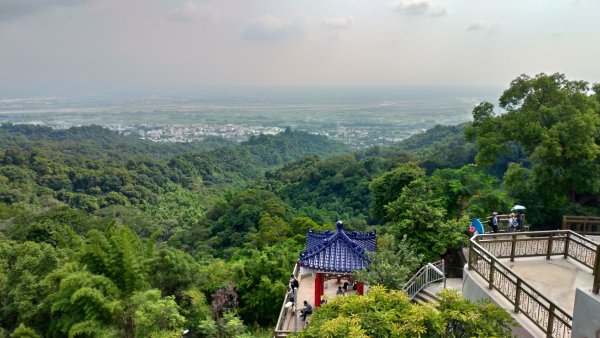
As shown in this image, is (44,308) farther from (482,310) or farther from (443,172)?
(443,172)

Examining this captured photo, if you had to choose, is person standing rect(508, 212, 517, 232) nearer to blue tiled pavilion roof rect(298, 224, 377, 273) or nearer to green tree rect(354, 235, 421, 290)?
green tree rect(354, 235, 421, 290)

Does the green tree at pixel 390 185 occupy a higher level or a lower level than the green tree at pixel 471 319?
lower

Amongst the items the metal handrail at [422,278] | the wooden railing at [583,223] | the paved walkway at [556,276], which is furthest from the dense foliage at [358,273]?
the wooden railing at [583,223]

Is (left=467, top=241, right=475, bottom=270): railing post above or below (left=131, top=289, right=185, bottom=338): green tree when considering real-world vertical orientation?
above

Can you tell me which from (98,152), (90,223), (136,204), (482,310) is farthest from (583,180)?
(98,152)

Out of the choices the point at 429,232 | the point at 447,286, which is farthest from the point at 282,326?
the point at 429,232

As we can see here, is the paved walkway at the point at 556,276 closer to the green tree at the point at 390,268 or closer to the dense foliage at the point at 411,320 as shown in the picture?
the dense foliage at the point at 411,320

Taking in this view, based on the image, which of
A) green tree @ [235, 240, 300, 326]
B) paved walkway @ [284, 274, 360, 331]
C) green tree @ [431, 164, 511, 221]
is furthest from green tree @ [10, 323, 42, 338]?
green tree @ [431, 164, 511, 221]
